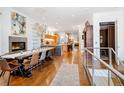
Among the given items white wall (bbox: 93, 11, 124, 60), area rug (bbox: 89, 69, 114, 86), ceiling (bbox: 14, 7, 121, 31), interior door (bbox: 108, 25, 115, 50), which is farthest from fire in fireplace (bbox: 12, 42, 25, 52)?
interior door (bbox: 108, 25, 115, 50)

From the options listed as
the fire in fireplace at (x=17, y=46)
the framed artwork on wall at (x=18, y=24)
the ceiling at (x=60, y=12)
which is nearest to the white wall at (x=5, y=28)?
the framed artwork on wall at (x=18, y=24)

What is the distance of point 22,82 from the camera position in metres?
3.79

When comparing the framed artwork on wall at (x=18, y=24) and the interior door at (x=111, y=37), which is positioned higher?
the framed artwork on wall at (x=18, y=24)

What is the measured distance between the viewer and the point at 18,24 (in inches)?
292

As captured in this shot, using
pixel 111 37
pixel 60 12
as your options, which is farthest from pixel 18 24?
pixel 111 37

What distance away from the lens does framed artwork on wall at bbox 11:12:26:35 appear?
6909mm

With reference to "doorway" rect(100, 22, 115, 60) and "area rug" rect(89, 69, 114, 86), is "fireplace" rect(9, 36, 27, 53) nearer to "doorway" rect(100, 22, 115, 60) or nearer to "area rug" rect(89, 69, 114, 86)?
"area rug" rect(89, 69, 114, 86)

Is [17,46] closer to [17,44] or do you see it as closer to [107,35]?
[17,44]

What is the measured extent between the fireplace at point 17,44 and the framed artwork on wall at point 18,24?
326mm

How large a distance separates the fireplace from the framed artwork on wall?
0.33m

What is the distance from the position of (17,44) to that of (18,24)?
1.09 metres

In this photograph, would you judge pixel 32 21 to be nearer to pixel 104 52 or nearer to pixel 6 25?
pixel 6 25

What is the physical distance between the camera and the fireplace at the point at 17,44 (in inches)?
266

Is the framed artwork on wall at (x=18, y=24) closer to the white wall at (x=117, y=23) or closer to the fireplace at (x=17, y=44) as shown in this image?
the fireplace at (x=17, y=44)
